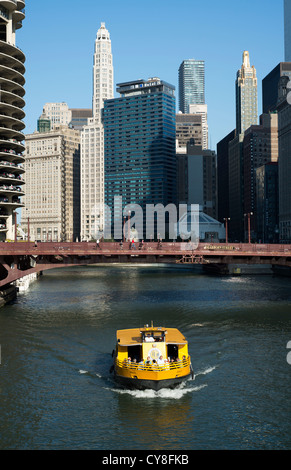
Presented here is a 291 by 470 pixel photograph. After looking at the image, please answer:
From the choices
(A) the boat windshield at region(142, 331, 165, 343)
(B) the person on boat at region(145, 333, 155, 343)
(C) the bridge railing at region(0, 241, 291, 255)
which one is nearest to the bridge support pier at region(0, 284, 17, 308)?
(C) the bridge railing at region(0, 241, 291, 255)

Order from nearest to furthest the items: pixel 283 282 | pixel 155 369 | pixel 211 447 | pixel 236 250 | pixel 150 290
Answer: pixel 211 447
pixel 155 369
pixel 236 250
pixel 150 290
pixel 283 282

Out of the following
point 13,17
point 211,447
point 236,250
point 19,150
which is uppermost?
point 13,17

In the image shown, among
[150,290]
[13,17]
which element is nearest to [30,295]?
[150,290]

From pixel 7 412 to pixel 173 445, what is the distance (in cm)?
1175

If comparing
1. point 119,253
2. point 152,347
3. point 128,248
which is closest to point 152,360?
point 152,347

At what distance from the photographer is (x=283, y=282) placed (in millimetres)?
114000

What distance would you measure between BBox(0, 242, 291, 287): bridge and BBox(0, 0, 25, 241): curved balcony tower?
31313mm

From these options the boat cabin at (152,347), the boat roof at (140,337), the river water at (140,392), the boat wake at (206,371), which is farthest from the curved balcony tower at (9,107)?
the boat wake at (206,371)

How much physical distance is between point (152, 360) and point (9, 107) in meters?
74.5

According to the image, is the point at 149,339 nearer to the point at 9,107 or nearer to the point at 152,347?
the point at 152,347

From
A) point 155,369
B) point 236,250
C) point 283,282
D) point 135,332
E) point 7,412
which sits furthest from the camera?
point 283,282

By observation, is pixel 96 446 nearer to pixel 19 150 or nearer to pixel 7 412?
pixel 7 412

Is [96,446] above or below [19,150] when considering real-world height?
below

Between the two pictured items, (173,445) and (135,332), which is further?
(135,332)
